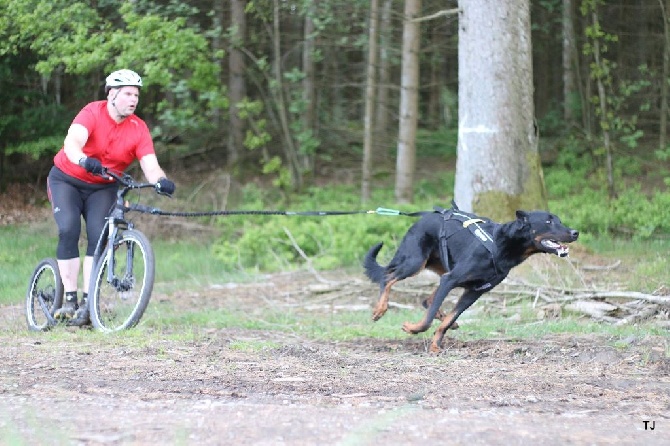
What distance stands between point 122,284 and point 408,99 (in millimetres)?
8974

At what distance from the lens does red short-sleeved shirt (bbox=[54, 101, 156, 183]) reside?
7355 millimetres

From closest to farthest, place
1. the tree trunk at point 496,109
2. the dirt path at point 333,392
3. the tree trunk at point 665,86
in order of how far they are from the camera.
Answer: the dirt path at point 333,392, the tree trunk at point 496,109, the tree trunk at point 665,86

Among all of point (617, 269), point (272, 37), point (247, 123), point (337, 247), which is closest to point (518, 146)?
point (617, 269)

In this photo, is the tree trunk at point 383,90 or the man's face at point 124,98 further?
the tree trunk at point 383,90

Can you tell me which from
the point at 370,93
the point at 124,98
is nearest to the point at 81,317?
the point at 124,98

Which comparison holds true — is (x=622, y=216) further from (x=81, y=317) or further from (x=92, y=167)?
(x=92, y=167)

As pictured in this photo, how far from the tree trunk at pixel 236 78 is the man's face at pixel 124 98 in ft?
30.6

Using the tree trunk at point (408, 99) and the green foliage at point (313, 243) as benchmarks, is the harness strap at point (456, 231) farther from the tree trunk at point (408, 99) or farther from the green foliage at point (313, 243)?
the tree trunk at point (408, 99)

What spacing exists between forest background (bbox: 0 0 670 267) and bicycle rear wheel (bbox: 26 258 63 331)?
452 cm

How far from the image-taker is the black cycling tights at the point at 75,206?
296 inches

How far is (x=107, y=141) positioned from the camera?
744cm

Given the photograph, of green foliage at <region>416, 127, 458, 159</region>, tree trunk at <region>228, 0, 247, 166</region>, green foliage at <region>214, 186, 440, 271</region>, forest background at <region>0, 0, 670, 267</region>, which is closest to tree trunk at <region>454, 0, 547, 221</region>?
Result: green foliage at <region>214, 186, 440, 271</region>

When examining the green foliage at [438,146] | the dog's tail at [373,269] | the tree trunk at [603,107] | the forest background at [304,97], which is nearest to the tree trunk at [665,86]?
the forest background at [304,97]

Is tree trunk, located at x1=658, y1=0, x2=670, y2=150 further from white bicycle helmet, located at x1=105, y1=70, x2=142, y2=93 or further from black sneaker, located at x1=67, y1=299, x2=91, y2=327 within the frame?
black sneaker, located at x1=67, y1=299, x2=91, y2=327
